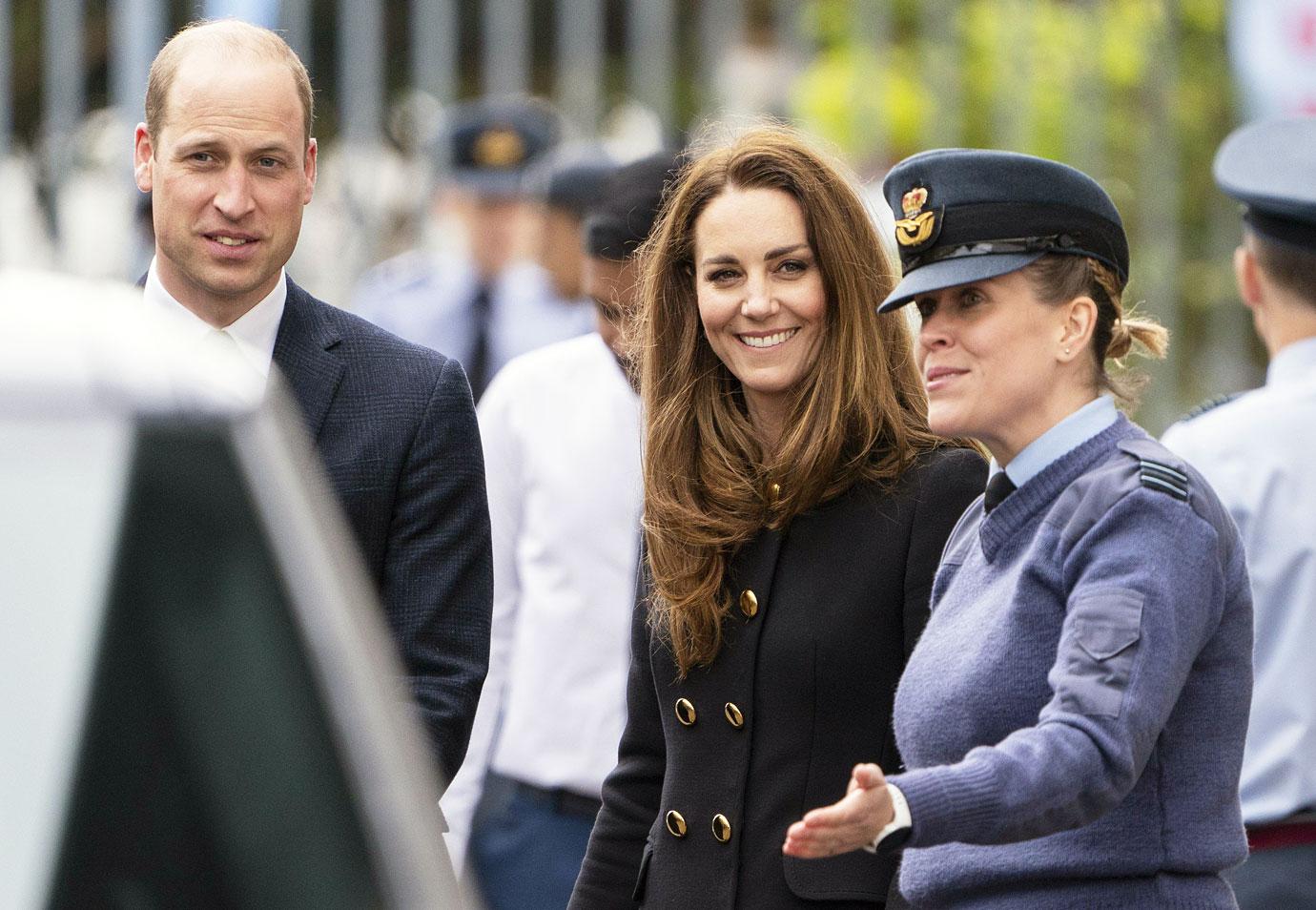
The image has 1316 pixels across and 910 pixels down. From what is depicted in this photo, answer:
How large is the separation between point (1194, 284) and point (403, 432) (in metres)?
9.55

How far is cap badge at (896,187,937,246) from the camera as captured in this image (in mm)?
2689

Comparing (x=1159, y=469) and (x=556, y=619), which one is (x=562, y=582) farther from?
(x=1159, y=469)

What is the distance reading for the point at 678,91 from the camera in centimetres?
1041

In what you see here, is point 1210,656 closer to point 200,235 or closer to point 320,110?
point 200,235

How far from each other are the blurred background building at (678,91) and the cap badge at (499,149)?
1.04 m

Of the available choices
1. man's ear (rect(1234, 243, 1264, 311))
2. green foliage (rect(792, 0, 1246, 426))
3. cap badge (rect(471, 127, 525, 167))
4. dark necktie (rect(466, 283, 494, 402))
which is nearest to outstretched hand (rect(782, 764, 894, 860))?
man's ear (rect(1234, 243, 1264, 311))

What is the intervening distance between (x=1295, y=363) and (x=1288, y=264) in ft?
0.62

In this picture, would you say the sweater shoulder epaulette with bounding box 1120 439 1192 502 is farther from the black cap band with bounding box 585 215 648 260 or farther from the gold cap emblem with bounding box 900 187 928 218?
the black cap band with bounding box 585 215 648 260

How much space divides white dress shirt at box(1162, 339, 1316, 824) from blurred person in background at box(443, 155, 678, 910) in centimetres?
121

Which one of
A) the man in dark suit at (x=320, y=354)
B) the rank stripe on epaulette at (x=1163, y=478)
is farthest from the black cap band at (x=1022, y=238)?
the man in dark suit at (x=320, y=354)

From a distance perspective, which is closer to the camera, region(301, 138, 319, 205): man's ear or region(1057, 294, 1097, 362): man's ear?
region(1057, 294, 1097, 362): man's ear

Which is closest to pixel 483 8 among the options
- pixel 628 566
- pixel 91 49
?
pixel 91 49

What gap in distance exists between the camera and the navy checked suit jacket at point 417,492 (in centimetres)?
299

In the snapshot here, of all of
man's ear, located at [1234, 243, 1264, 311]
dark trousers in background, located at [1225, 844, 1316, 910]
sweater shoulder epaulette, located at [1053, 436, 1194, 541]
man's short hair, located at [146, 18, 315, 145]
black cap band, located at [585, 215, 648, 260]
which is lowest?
dark trousers in background, located at [1225, 844, 1316, 910]
